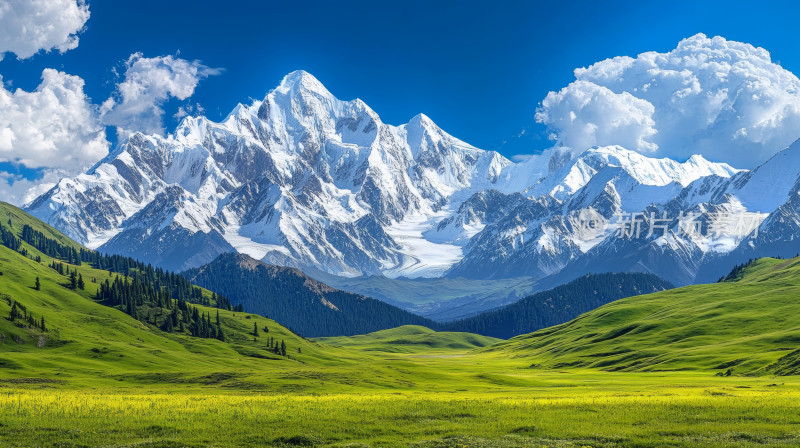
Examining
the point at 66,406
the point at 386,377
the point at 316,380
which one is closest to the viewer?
the point at 66,406

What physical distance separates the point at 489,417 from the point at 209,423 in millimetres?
21193

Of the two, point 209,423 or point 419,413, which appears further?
point 419,413

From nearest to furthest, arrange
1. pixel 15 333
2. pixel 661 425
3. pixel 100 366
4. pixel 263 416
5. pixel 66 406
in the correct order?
pixel 661 425 → pixel 263 416 → pixel 66 406 → pixel 100 366 → pixel 15 333

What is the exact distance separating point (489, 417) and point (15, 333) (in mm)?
165789

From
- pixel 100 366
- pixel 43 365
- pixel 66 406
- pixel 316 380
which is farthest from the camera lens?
pixel 100 366

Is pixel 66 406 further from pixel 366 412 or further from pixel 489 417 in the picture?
pixel 489 417

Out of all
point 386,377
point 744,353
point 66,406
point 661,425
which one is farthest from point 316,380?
point 744,353

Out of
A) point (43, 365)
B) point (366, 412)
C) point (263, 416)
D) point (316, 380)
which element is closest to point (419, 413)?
point (366, 412)

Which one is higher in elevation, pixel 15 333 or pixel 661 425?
pixel 15 333

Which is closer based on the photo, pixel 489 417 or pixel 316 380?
pixel 489 417

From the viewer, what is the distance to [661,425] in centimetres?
4850

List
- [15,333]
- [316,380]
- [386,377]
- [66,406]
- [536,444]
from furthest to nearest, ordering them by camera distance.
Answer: [15,333]
[386,377]
[316,380]
[66,406]
[536,444]

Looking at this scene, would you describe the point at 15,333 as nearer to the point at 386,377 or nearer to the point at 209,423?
the point at 386,377

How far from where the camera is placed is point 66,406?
5744cm
